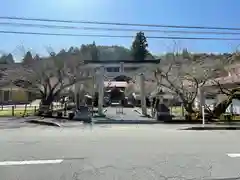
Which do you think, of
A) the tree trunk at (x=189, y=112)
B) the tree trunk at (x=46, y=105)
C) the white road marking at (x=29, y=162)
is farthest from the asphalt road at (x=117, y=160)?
the tree trunk at (x=46, y=105)

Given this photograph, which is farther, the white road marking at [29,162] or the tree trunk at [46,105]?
the tree trunk at [46,105]

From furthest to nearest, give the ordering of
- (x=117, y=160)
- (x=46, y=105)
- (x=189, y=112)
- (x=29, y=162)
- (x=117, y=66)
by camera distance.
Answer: (x=117, y=66) → (x=46, y=105) → (x=189, y=112) → (x=117, y=160) → (x=29, y=162)

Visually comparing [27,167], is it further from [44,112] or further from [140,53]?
[140,53]

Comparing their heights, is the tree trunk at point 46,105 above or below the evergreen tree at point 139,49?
below

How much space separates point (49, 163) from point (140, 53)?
95078 mm

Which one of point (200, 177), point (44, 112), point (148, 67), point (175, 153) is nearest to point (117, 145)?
point (175, 153)

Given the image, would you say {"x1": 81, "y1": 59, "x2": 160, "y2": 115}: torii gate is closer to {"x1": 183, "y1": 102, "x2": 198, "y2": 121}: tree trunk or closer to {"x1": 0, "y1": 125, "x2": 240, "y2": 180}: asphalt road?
{"x1": 183, "y1": 102, "x2": 198, "y2": 121}: tree trunk

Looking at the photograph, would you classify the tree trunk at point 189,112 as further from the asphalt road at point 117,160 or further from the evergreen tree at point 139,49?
the evergreen tree at point 139,49

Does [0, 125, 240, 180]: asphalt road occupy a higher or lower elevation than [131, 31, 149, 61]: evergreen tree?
lower

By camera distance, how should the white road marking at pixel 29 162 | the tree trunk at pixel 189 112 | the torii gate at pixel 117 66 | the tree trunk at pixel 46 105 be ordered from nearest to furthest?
1. the white road marking at pixel 29 162
2. the tree trunk at pixel 189 112
3. the tree trunk at pixel 46 105
4. the torii gate at pixel 117 66

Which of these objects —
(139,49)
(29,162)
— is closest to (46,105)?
(29,162)

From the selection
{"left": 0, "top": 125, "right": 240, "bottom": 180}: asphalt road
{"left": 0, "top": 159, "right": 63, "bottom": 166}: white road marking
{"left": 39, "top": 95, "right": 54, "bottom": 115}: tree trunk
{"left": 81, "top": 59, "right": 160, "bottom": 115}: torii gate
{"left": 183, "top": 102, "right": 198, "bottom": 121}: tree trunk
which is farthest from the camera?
{"left": 81, "top": 59, "right": 160, "bottom": 115}: torii gate

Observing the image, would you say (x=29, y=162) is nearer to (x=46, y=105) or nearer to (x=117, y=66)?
(x=46, y=105)

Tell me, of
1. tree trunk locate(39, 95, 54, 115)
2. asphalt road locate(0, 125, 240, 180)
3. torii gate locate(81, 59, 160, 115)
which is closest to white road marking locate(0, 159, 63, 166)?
asphalt road locate(0, 125, 240, 180)
